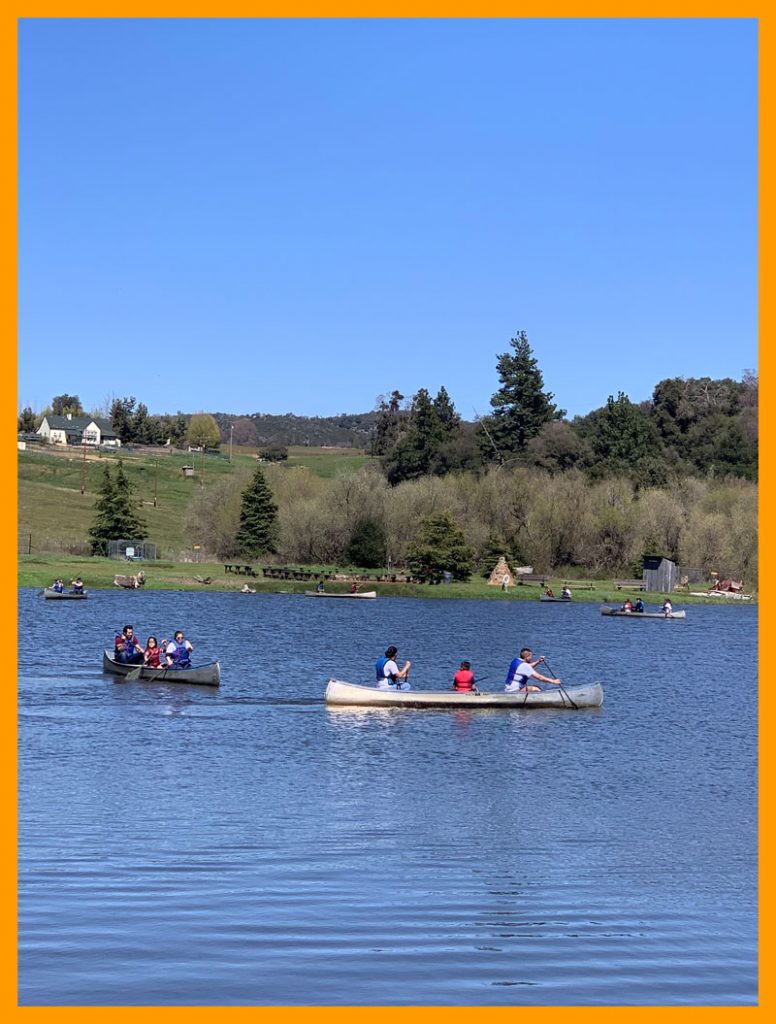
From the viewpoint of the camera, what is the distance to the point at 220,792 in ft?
87.5

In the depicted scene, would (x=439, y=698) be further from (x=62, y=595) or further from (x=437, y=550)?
(x=437, y=550)

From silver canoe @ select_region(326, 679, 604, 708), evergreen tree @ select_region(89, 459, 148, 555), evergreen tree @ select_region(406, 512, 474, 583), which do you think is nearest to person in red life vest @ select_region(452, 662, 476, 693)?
silver canoe @ select_region(326, 679, 604, 708)

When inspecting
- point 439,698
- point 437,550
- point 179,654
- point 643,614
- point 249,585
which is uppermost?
point 437,550

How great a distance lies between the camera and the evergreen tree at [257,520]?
11881cm

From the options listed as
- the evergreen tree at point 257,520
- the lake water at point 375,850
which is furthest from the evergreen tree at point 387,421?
the lake water at point 375,850

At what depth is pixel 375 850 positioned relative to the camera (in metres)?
21.6

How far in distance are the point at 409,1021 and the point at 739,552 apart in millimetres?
107448

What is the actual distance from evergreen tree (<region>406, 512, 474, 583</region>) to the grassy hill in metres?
23.8

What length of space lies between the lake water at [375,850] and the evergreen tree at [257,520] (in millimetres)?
69999

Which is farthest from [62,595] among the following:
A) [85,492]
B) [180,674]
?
[85,492]

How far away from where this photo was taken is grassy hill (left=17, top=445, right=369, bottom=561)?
427 feet

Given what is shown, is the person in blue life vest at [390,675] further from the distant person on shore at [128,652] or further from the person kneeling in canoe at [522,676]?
the distant person on shore at [128,652]

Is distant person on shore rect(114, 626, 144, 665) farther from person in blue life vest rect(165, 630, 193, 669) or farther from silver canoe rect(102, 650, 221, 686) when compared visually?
person in blue life vest rect(165, 630, 193, 669)

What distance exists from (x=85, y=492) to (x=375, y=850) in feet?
463
